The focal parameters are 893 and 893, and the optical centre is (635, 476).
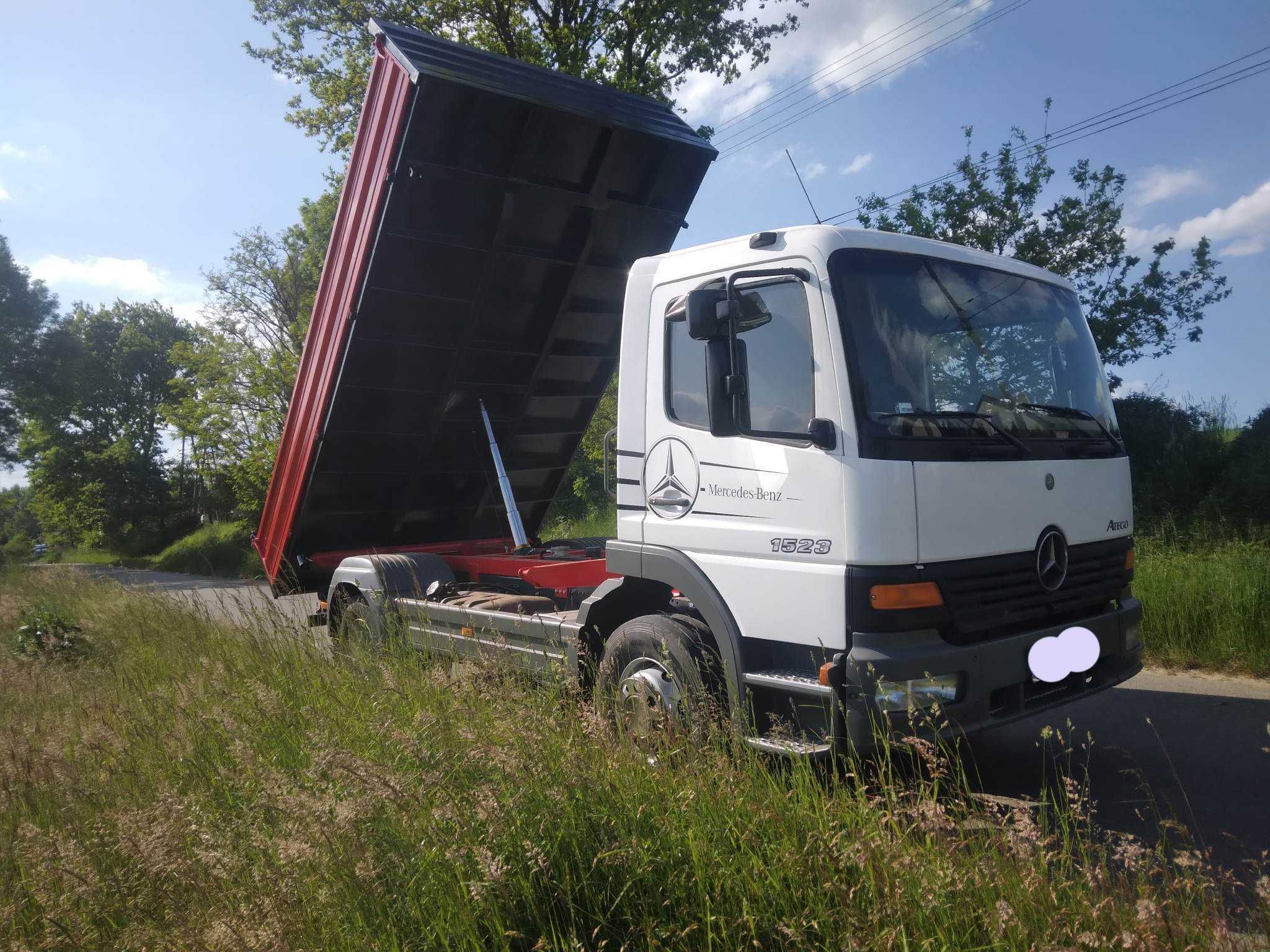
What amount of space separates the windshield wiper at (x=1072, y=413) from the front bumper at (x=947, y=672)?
982mm

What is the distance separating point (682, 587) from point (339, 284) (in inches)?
140

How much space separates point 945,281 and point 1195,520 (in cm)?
810

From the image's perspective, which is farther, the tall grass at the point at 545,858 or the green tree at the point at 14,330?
the green tree at the point at 14,330

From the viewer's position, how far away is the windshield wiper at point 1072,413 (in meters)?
4.11

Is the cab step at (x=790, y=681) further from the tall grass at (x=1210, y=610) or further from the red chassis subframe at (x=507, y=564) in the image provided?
the tall grass at (x=1210, y=610)

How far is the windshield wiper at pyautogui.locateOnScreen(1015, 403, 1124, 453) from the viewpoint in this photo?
4.11m

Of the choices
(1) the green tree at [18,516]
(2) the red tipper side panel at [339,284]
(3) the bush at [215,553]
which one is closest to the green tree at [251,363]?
(3) the bush at [215,553]

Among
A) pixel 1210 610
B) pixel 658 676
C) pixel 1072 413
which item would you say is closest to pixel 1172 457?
pixel 1210 610

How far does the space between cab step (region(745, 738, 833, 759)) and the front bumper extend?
68 mm

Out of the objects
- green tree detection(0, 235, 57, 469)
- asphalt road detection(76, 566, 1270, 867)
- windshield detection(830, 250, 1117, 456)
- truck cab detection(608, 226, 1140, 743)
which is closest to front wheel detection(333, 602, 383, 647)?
asphalt road detection(76, 566, 1270, 867)

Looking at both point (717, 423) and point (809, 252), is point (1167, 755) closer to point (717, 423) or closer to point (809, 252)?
point (717, 423)

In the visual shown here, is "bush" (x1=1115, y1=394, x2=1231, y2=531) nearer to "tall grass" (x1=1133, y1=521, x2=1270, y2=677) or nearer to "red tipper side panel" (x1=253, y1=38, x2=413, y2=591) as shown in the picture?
"tall grass" (x1=1133, y1=521, x2=1270, y2=677)

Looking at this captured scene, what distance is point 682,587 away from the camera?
13.6 feet

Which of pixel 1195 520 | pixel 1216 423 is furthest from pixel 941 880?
pixel 1216 423
